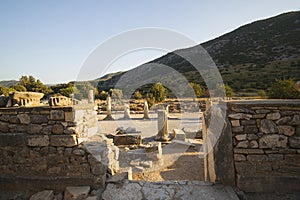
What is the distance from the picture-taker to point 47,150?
3.19 metres

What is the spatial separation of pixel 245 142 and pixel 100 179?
2.60m

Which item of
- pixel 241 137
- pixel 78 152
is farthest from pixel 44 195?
pixel 241 137

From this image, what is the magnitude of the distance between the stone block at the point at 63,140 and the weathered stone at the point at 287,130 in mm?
3483

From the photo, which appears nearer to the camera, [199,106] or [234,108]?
[234,108]

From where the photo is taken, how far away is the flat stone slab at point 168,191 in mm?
2949

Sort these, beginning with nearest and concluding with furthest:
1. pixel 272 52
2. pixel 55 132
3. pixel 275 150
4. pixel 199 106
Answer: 1. pixel 275 150
2. pixel 55 132
3. pixel 199 106
4. pixel 272 52

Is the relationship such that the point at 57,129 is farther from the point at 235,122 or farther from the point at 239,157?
the point at 239,157

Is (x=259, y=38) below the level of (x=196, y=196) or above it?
above

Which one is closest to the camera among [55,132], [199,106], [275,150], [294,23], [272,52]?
[275,150]

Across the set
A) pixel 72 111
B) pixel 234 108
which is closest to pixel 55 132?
pixel 72 111

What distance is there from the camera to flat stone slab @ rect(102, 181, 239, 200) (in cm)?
295

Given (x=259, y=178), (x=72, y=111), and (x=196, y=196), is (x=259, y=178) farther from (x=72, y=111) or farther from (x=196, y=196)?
(x=72, y=111)

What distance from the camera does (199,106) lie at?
1858 cm

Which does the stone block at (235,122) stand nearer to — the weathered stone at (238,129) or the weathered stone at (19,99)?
the weathered stone at (238,129)
